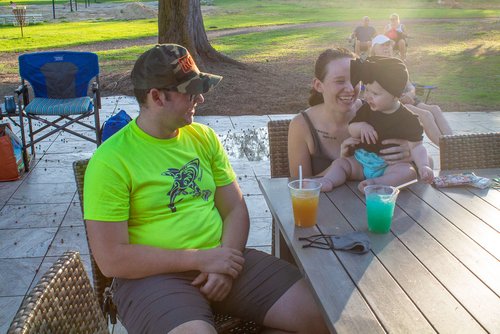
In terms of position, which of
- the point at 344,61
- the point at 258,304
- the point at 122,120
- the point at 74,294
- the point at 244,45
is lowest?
the point at 244,45

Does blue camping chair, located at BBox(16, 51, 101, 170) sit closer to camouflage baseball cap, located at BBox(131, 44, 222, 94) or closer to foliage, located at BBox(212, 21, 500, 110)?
camouflage baseball cap, located at BBox(131, 44, 222, 94)

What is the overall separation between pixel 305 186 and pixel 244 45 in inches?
581

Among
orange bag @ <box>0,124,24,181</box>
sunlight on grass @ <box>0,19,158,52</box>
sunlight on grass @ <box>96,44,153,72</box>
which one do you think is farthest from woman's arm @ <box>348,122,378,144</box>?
sunlight on grass @ <box>0,19,158,52</box>

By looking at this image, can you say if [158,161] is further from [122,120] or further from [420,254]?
[122,120]

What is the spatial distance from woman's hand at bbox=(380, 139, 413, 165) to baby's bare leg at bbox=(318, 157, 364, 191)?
5.3 inches

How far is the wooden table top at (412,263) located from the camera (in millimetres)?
1575

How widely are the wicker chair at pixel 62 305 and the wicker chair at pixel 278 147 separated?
4.42 feet

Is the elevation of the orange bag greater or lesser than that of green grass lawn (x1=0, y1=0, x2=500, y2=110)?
greater

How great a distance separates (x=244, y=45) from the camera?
16.6 m

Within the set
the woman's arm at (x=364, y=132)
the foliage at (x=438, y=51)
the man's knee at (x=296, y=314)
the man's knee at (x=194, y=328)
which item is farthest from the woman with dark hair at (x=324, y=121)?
the foliage at (x=438, y=51)

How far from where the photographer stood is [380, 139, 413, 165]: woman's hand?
255 centimetres

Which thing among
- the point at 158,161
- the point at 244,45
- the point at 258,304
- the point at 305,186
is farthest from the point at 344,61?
the point at 244,45

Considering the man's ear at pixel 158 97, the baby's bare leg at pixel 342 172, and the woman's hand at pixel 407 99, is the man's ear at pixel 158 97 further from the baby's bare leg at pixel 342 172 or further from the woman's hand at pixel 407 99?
the woman's hand at pixel 407 99

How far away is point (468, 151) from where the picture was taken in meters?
3.00
